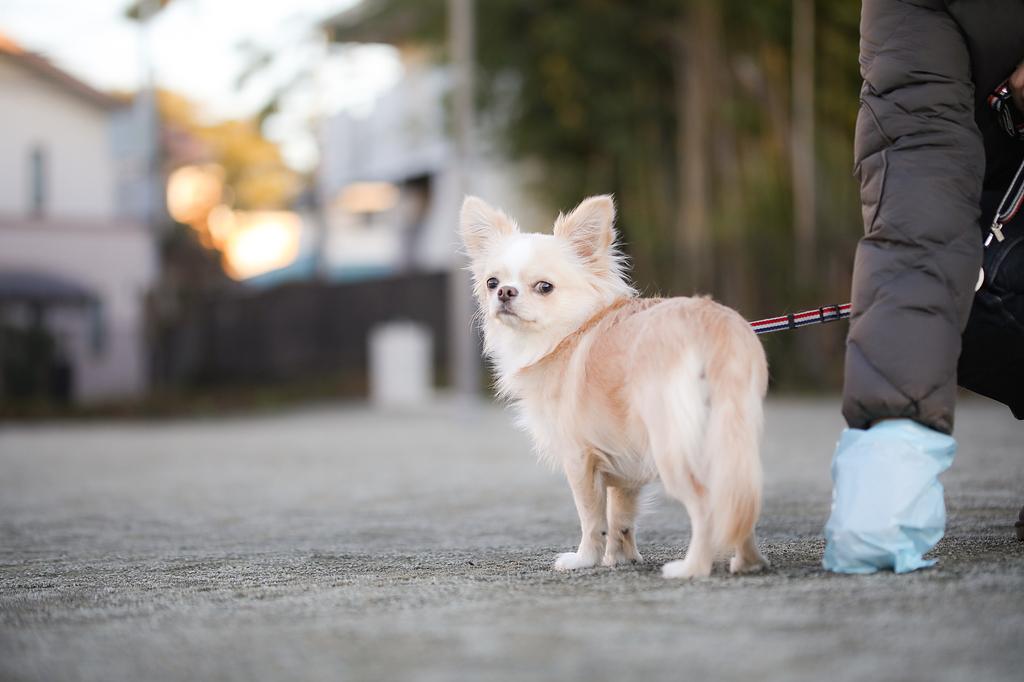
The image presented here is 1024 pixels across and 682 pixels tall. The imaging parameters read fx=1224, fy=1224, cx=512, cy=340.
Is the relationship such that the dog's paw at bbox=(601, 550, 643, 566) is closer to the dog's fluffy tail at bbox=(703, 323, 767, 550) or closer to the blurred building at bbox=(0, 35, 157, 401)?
the dog's fluffy tail at bbox=(703, 323, 767, 550)

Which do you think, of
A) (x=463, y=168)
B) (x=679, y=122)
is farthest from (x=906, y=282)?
(x=679, y=122)

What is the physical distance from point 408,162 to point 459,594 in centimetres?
2837

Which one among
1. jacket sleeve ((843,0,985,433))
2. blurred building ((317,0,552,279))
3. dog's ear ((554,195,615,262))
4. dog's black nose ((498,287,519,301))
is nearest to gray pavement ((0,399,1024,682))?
jacket sleeve ((843,0,985,433))

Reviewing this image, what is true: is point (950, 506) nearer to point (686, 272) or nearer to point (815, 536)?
point (815, 536)

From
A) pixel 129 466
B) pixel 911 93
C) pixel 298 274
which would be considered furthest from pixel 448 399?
pixel 298 274

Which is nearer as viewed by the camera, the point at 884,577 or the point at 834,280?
the point at 884,577

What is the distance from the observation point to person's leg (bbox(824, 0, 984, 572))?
3225 millimetres

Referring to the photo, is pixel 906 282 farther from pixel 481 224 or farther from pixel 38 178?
pixel 38 178

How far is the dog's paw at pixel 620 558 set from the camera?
3875mm

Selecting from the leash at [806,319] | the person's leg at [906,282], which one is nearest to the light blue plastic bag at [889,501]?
the person's leg at [906,282]

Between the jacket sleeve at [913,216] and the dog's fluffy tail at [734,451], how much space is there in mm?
343

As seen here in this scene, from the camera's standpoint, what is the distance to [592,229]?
4242 mm

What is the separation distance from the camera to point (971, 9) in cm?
357

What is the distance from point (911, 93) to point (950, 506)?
2.05m
